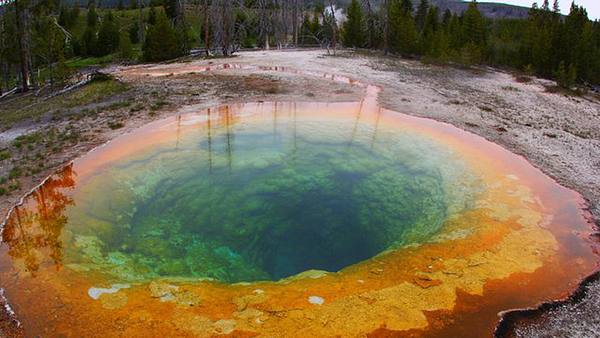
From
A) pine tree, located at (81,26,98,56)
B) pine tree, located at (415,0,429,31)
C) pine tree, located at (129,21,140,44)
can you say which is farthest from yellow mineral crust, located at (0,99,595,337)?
pine tree, located at (129,21,140,44)

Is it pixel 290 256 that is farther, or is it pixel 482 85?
pixel 482 85

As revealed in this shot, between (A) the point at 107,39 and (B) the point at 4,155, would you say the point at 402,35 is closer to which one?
(B) the point at 4,155

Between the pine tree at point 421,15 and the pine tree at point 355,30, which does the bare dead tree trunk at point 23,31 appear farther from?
the pine tree at point 421,15

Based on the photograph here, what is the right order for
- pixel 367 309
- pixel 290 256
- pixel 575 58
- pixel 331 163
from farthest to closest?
pixel 575 58, pixel 331 163, pixel 290 256, pixel 367 309

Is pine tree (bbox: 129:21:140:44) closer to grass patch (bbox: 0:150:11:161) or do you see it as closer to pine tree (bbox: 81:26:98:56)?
pine tree (bbox: 81:26:98:56)

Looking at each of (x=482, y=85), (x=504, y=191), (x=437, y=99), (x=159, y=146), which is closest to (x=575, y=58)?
(x=482, y=85)

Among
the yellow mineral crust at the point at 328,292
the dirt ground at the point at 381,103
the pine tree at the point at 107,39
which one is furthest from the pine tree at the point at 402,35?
the pine tree at the point at 107,39

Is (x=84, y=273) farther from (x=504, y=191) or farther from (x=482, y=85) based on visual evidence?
(x=482, y=85)

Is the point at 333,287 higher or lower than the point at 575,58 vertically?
lower
